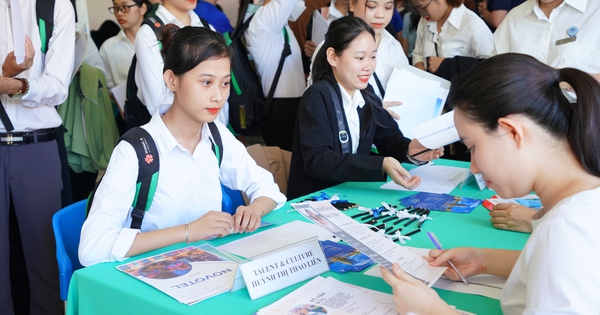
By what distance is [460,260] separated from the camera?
128 cm

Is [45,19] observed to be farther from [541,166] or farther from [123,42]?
[541,166]

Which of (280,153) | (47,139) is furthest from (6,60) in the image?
(280,153)

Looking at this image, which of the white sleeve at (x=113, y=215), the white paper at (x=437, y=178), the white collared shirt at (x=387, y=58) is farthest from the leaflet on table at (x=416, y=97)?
the white sleeve at (x=113, y=215)

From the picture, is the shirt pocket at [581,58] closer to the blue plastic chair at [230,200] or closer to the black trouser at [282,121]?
the black trouser at [282,121]

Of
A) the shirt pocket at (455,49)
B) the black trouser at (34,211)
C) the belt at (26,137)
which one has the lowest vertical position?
the black trouser at (34,211)

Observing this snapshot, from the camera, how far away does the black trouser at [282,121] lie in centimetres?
323

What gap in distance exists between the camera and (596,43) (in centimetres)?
252

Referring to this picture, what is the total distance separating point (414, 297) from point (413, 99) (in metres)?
1.92

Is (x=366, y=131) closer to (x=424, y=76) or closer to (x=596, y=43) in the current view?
(x=424, y=76)

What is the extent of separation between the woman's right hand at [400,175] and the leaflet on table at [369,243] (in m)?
0.80

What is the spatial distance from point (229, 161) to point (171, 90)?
0.32m

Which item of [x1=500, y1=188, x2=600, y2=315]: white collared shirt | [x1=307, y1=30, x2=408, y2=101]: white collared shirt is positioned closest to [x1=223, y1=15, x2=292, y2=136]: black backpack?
[x1=307, y1=30, x2=408, y2=101]: white collared shirt

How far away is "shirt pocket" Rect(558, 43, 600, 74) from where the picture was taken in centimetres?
252

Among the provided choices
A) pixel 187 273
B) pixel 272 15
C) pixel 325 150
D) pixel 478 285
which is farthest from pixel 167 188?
pixel 272 15
